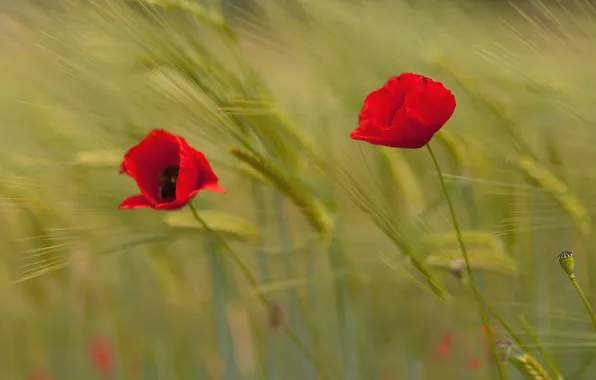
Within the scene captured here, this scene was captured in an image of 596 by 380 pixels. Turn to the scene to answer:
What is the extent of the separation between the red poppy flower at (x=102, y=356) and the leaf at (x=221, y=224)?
0.64 ft

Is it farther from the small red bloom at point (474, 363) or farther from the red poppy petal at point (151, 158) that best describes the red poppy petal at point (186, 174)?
the small red bloom at point (474, 363)

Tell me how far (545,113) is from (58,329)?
0.48 meters

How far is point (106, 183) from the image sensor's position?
64 centimetres

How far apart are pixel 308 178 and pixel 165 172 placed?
114mm

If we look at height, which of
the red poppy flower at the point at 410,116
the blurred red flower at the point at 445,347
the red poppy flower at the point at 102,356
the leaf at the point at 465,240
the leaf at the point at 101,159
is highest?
the leaf at the point at 101,159

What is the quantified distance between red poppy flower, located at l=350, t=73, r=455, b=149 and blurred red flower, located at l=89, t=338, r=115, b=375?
406mm

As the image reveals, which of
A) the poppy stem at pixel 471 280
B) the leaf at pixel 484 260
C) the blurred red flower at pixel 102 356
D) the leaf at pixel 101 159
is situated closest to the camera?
the poppy stem at pixel 471 280

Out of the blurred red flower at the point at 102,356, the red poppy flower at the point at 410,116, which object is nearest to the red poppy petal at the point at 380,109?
the red poppy flower at the point at 410,116

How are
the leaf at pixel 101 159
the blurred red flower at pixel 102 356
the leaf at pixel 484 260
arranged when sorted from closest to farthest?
1. the leaf at pixel 484 260
2. the leaf at pixel 101 159
3. the blurred red flower at pixel 102 356

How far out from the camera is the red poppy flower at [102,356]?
68 cm

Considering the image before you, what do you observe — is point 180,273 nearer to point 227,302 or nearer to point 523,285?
point 227,302

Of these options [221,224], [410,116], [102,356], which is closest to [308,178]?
[221,224]

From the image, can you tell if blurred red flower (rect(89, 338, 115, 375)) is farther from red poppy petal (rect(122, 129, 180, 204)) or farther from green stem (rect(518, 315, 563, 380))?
green stem (rect(518, 315, 563, 380))

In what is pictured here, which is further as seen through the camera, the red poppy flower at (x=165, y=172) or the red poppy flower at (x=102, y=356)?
the red poppy flower at (x=102, y=356)
